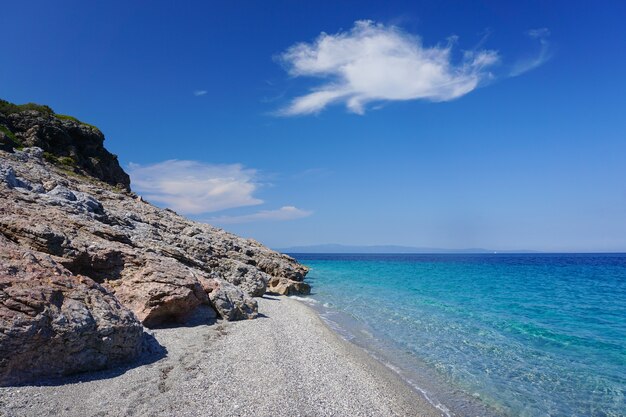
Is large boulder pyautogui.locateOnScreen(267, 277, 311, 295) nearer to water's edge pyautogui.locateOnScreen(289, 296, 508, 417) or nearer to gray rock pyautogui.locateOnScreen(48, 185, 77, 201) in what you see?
water's edge pyautogui.locateOnScreen(289, 296, 508, 417)

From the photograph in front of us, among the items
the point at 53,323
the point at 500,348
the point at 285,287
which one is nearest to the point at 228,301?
the point at 53,323

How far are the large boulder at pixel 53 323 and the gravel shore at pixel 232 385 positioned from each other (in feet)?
1.51

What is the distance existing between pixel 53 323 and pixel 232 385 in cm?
477

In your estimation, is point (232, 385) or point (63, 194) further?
point (63, 194)

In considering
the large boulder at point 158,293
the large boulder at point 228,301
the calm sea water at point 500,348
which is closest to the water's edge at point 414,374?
the calm sea water at point 500,348

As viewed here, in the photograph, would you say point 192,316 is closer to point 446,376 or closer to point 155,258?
point 155,258

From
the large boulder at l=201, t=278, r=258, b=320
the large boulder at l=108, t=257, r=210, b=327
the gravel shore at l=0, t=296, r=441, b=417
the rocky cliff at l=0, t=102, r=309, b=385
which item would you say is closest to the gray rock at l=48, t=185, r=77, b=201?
the rocky cliff at l=0, t=102, r=309, b=385

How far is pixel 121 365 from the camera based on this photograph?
1031 centimetres

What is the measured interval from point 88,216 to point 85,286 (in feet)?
27.1

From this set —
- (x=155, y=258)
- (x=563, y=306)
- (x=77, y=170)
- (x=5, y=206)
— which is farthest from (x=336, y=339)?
(x=77, y=170)

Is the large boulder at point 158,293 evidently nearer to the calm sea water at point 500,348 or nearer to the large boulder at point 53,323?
the large boulder at point 53,323

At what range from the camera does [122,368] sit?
10141 mm

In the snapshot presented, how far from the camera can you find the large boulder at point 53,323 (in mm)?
8312

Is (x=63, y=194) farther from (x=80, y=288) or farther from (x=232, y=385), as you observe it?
(x=232, y=385)
